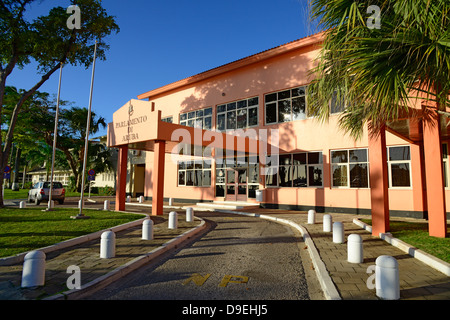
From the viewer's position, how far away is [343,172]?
1525 centimetres

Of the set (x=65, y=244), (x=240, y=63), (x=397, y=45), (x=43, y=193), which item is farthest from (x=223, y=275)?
(x=43, y=193)

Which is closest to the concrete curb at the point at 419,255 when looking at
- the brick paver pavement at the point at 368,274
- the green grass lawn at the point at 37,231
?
the brick paver pavement at the point at 368,274

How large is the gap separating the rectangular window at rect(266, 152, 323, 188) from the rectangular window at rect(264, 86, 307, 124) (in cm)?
244

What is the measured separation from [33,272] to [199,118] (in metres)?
19.5

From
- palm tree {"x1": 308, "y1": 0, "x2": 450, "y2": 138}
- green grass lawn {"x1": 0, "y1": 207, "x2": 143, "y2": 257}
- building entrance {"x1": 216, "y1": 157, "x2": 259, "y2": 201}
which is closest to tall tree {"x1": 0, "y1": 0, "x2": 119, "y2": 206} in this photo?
green grass lawn {"x1": 0, "y1": 207, "x2": 143, "y2": 257}

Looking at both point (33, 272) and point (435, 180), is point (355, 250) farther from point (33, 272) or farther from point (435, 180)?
point (33, 272)

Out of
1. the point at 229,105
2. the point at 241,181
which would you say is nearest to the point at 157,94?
the point at 229,105

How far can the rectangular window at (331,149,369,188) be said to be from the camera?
14.6 meters

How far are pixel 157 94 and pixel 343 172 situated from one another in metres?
18.8

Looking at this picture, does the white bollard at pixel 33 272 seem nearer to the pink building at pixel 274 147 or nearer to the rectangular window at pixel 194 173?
the pink building at pixel 274 147

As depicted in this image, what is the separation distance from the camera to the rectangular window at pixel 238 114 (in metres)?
19.5

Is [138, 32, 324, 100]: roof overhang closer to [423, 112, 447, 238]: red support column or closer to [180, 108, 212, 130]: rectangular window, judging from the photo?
[180, 108, 212, 130]: rectangular window

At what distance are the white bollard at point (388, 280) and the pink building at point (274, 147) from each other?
5026mm
